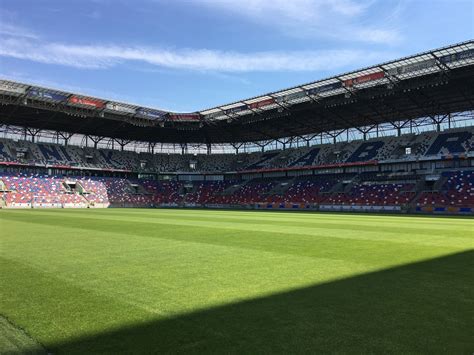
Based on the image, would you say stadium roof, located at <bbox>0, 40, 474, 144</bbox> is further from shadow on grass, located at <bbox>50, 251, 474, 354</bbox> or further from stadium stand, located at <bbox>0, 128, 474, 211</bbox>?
shadow on grass, located at <bbox>50, 251, 474, 354</bbox>

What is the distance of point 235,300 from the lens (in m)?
8.38

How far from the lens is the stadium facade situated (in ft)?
183

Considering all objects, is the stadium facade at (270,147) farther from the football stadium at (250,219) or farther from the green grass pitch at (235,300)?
the green grass pitch at (235,300)

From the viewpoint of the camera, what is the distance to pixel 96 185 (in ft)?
270

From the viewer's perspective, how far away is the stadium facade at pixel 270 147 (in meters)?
55.7

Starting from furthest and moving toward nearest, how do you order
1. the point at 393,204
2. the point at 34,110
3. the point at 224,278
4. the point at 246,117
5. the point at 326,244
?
the point at 246,117, the point at 34,110, the point at 393,204, the point at 326,244, the point at 224,278

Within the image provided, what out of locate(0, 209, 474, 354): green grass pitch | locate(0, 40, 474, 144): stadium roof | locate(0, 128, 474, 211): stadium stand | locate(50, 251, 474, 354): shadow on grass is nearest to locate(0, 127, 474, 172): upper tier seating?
locate(0, 128, 474, 211): stadium stand

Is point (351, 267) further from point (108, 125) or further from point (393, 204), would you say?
point (108, 125)

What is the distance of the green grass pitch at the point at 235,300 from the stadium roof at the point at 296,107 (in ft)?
131

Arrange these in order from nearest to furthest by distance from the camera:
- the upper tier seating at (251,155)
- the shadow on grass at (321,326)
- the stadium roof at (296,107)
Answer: the shadow on grass at (321,326)
the stadium roof at (296,107)
the upper tier seating at (251,155)

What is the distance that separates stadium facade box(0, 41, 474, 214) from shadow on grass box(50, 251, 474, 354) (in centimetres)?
4259

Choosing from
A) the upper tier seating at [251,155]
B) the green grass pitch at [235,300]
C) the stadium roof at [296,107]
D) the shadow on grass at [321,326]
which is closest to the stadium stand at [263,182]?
the upper tier seating at [251,155]

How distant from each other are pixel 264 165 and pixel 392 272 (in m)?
77.9

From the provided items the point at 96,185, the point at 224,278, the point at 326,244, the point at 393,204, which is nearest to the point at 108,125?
the point at 96,185
